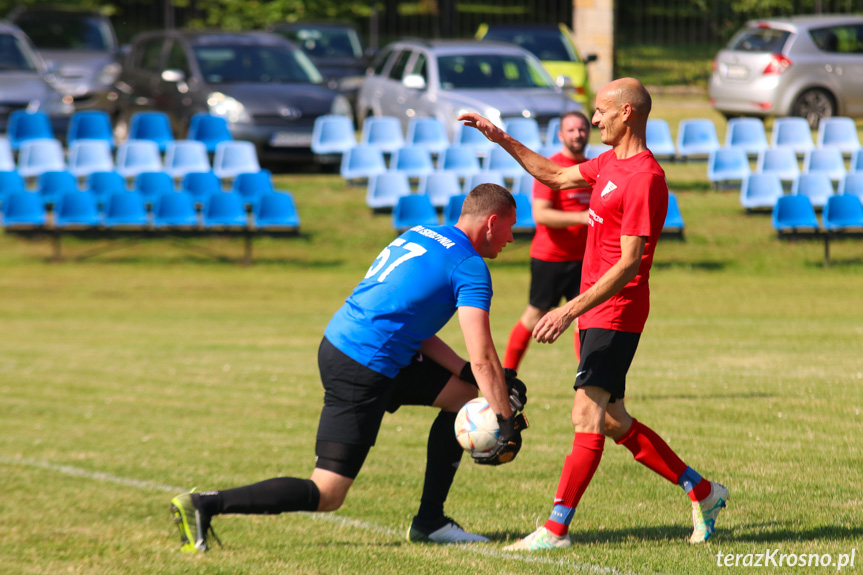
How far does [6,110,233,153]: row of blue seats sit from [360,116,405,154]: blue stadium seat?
2.43m

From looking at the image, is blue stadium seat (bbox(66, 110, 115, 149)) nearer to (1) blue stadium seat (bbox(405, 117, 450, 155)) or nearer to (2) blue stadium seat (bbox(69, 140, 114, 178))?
(2) blue stadium seat (bbox(69, 140, 114, 178))

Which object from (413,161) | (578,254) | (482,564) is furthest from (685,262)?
(482,564)

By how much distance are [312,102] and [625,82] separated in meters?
15.4

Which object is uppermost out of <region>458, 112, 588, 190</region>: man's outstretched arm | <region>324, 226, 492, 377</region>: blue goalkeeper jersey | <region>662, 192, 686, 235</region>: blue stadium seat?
<region>458, 112, 588, 190</region>: man's outstretched arm

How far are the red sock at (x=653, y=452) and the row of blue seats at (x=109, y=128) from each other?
595 inches

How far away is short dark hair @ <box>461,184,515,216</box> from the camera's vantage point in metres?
5.18

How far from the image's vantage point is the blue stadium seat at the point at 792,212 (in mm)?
16844

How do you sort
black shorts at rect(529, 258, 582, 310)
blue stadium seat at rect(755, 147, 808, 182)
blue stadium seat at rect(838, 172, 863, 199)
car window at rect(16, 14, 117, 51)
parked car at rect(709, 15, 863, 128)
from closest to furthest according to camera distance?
black shorts at rect(529, 258, 582, 310) < blue stadium seat at rect(838, 172, 863, 199) < blue stadium seat at rect(755, 147, 808, 182) < parked car at rect(709, 15, 863, 128) < car window at rect(16, 14, 117, 51)

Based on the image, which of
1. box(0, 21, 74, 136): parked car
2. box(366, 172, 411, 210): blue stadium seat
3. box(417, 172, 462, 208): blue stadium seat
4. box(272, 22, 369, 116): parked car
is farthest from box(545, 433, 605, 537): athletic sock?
box(272, 22, 369, 116): parked car

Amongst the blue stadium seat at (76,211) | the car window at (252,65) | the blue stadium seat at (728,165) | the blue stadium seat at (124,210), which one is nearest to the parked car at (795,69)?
the blue stadium seat at (728,165)

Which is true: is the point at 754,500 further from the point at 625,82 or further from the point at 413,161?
the point at 413,161

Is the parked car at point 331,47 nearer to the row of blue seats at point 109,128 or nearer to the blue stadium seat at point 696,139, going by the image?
the row of blue seats at point 109,128

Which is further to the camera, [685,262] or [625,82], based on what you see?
[685,262]

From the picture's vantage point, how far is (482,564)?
16.8 feet
